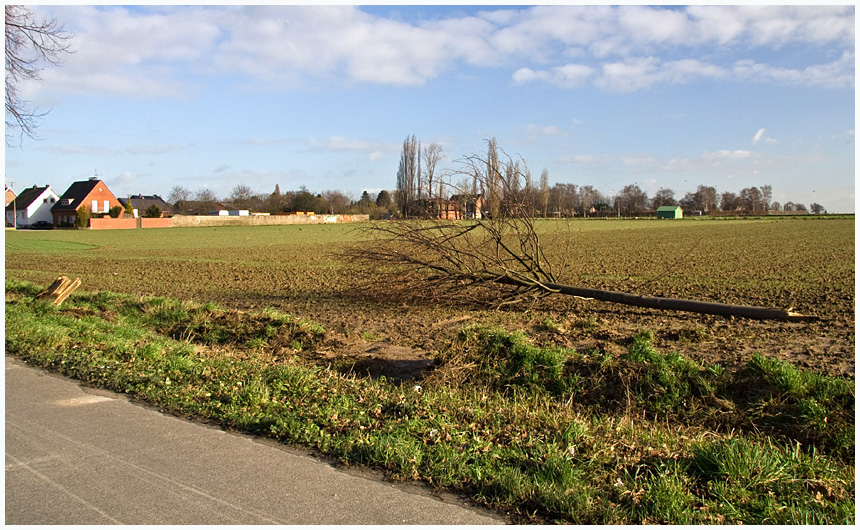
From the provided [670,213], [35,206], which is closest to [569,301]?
[35,206]

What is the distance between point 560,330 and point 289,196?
11695 cm

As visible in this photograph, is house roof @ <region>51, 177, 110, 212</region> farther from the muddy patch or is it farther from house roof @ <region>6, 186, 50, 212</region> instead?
the muddy patch

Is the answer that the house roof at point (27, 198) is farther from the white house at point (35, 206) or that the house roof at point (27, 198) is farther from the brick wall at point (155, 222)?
the brick wall at point (155, 222)

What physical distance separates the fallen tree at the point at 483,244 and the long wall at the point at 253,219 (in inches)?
2550

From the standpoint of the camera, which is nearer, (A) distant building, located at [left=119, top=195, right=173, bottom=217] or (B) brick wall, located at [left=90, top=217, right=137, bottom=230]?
(B) brick wall, located at [left=90, top=217, right=137, bottom=230]

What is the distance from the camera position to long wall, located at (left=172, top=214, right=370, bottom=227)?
87250 mm

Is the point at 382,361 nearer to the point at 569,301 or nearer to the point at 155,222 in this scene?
the point at 569,301

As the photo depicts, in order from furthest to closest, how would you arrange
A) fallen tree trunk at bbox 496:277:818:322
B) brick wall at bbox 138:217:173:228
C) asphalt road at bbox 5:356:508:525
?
brick wall at bbox 138:217:173:228, fallen tree trunk at bbox 496:277:818:322, asphalt road at bbox 5:356:508:525

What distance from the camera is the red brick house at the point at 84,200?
9762cm

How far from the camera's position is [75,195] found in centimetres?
10075

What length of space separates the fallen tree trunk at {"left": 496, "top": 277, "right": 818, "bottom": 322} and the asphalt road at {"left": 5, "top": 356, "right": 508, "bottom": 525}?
361 inches

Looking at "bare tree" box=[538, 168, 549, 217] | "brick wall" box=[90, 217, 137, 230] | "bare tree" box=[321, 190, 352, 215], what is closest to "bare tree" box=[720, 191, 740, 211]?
"bare tree" box=[321, 190, 352, 215]

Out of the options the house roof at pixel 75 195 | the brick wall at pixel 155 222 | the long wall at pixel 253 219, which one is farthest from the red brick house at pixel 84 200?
the long wall at pixel 253 219

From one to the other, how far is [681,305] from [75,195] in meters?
108
